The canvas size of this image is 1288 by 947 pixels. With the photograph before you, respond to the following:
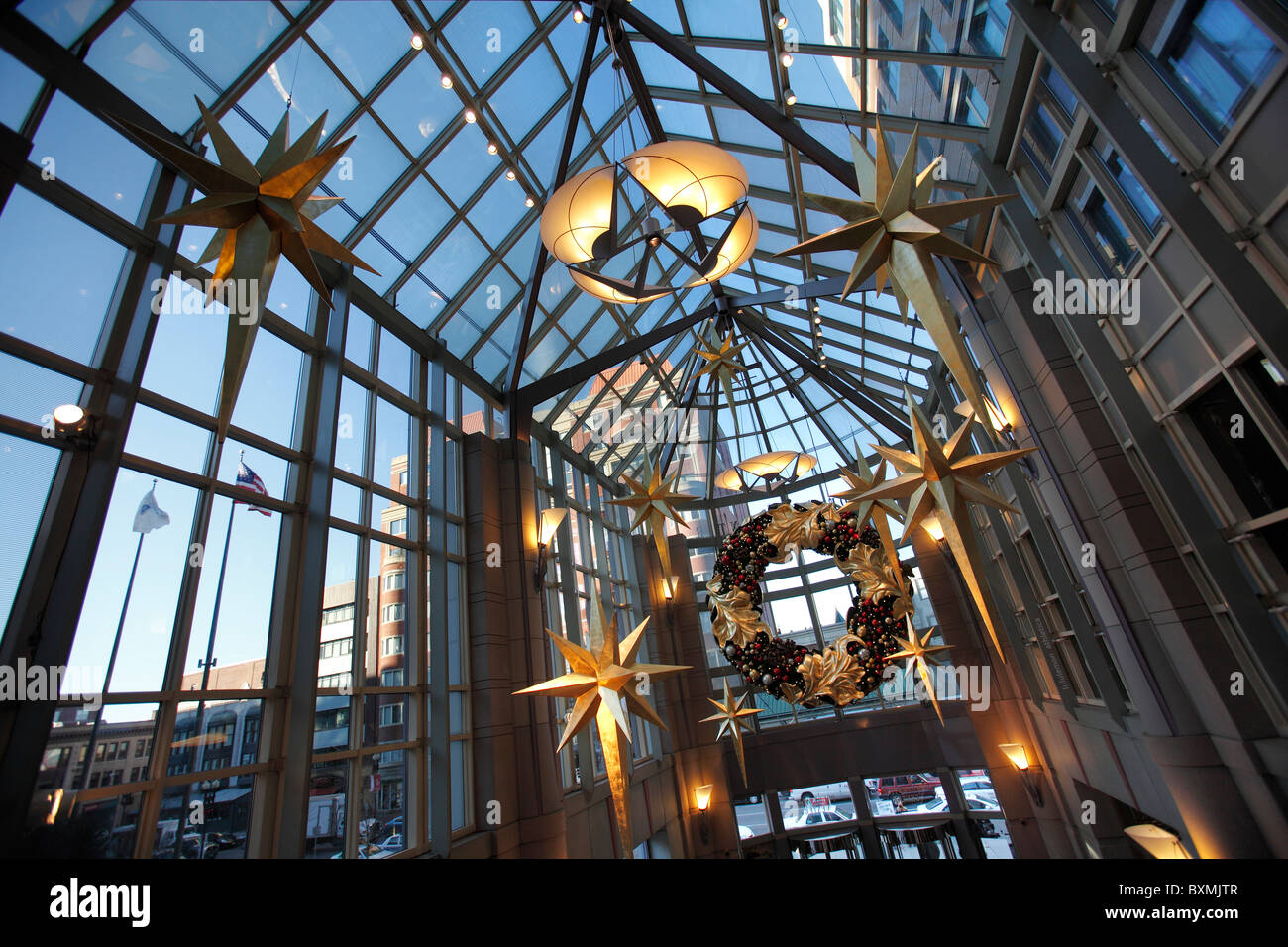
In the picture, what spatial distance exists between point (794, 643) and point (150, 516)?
10047 millimetres

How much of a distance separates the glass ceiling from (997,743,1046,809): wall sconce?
10201mm

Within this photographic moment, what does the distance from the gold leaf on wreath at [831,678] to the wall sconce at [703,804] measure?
8075 millimetres

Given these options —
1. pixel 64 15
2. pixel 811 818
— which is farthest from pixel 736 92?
pixel 811 818

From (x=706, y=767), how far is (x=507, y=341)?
13667 mm

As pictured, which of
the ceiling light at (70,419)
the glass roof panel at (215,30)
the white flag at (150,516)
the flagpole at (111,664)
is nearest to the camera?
the flagpole at (111,664)

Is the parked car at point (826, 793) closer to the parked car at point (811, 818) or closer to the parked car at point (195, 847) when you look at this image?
the parked car at point (811, 818)

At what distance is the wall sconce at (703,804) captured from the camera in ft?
55.4

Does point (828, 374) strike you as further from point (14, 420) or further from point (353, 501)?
point (14, 420)

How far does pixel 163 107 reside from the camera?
23.2ft

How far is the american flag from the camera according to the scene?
7.48 meters

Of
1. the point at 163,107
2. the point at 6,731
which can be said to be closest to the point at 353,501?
the point at 6,731

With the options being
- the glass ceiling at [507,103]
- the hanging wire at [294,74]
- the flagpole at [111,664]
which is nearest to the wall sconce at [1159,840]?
the glass ceiling at [507,103]

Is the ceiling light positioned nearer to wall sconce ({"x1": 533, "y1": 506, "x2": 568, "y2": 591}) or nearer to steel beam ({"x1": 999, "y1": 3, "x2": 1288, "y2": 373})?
wall sconce ({"x1": 533, "y1": 506, "x2": 568, "y2": 591})

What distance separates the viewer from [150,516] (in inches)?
249
